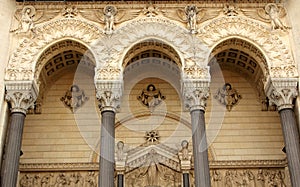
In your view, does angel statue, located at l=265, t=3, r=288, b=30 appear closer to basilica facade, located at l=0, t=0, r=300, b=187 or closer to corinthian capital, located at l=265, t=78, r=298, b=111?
basilica facade, located at l=0, t=0, r=300, b=187

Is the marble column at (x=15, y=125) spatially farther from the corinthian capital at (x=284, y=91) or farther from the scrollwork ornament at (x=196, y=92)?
the corinthian capital at (x=284, y=91)

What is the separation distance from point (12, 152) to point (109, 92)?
360 centimetres

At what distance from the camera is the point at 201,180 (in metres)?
12.5

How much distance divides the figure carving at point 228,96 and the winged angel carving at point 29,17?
282 inches

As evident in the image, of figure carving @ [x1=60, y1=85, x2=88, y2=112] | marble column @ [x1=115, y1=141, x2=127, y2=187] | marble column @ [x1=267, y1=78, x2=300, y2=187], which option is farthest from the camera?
figure carving @ [x1=60, y1=85, x2=88, y2=112]

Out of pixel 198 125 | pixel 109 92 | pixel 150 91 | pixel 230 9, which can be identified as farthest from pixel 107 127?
pixel 230 9

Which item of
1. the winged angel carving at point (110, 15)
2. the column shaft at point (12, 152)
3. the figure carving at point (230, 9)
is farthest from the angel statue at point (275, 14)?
the column shaft at point (12, 152)

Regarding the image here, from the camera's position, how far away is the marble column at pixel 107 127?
12682 millimetres

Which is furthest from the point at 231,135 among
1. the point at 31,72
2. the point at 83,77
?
the point at 31,72

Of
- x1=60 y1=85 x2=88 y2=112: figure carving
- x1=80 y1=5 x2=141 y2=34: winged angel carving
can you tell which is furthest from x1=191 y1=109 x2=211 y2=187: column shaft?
x1=60 y1=85 x2=88 y2=112: figure carving

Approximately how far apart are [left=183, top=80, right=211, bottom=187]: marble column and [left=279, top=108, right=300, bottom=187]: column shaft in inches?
100

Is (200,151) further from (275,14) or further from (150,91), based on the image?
(275,14)

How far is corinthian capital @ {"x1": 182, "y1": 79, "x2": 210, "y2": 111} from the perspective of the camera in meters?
13.9

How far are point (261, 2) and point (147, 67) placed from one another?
16.8 feet
